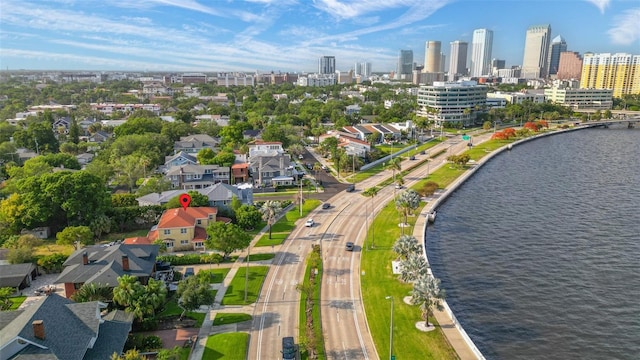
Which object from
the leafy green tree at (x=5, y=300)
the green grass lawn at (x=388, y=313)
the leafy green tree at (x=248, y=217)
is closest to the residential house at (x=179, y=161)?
the leafy green tree at (x=248, y=217)

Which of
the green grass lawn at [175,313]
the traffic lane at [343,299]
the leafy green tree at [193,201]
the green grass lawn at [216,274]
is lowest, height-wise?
the green grass lawn at [175,313]

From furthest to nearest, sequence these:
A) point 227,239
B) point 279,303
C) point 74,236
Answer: point 74,236 → point 227,239 → point 279,303

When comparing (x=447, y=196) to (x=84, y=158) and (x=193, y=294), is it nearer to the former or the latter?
(x=193, y=294)

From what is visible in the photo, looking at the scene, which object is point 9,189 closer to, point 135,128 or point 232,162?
point 232,162

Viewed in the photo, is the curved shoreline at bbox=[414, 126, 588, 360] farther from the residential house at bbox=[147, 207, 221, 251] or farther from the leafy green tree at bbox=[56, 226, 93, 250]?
the leafy green tree at bbox=[56, 226, 93, 250]

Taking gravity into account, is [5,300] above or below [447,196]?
below

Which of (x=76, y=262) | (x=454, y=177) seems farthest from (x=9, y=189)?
(x=454, y=177)

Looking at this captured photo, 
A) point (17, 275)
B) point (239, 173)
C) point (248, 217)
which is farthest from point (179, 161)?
point (17, 275)

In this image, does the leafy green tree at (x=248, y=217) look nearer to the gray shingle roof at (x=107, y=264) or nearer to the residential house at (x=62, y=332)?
the gray shingle roof at (x=107, y=264)
